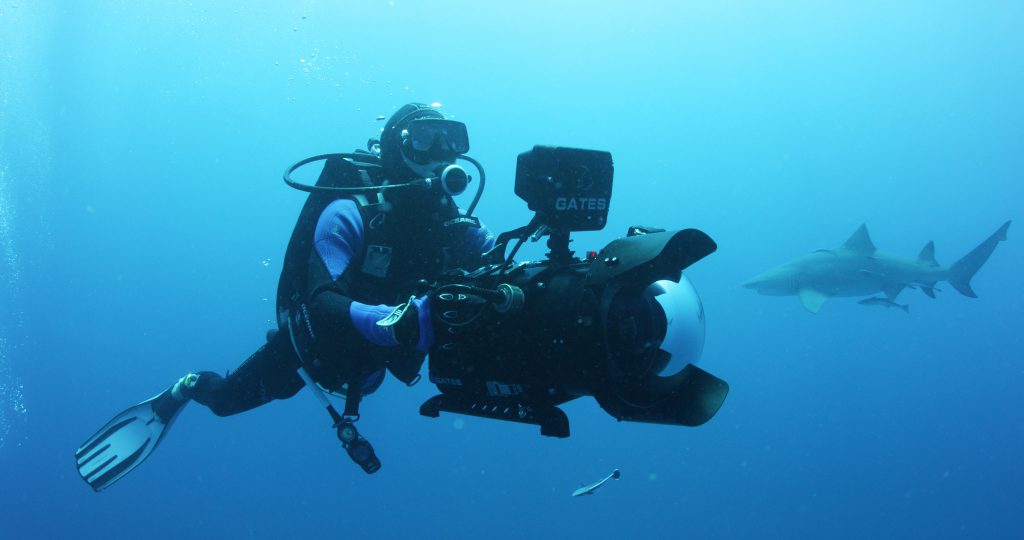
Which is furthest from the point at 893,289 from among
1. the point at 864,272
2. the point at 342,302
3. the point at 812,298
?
the point at 342,302

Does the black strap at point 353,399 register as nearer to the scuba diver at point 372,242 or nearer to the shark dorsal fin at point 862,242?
the scuba diver at point 372,242

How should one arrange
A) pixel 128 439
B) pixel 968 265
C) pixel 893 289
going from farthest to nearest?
pixel 893 289 < pixel 968 265 < pixel 128 439

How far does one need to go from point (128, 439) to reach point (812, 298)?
14489 millimetres

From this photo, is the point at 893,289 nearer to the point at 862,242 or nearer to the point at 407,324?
the point at 862,242

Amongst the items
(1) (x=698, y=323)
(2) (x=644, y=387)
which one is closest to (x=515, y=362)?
(2) (x=644, y=387)

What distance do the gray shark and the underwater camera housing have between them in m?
13.4

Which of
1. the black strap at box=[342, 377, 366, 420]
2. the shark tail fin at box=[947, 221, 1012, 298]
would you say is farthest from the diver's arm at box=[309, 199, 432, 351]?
the shark tail fin at box=[947, 221, 1012, 298]

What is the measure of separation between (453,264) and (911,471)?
125 feet

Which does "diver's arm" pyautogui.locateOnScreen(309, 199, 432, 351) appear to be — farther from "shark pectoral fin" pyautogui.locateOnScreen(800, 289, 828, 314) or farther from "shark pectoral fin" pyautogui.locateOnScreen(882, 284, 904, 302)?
"shark pectoral fin" pyautogui.locateOnScreen(882, 284, 904, 302)

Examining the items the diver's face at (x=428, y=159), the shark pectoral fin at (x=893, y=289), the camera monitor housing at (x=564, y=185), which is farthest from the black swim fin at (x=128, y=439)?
the shark pectoral fin at (x=893, y=289)

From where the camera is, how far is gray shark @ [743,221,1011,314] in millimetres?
12648

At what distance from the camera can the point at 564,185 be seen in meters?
1.97

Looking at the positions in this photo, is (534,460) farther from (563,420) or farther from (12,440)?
(12,440)

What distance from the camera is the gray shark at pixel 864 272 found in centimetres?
1265
